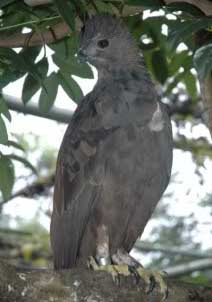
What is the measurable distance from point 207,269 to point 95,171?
199 cm

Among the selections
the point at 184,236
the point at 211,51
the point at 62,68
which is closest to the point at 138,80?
the point at 62,68

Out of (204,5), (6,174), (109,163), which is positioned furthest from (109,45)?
(204,5)

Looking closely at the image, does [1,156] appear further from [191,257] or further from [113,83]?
[191,257]

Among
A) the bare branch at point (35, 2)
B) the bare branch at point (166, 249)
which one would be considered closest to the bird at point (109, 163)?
the bare branch at point (35, 2)

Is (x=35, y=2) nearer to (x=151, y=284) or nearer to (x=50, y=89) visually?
(x=50, y=89)

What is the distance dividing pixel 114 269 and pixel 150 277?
0.19m

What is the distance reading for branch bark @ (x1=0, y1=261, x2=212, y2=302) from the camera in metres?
2.88

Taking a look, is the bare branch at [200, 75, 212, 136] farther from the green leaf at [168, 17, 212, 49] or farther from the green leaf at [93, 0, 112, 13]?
the green leaf at [168, 17, 212, 49]

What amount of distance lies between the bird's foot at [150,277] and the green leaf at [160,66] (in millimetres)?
937

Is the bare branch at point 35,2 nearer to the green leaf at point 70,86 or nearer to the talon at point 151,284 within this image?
the green leaf at point 70,86

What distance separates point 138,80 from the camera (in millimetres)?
3842

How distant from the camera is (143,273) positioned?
3.67 meters

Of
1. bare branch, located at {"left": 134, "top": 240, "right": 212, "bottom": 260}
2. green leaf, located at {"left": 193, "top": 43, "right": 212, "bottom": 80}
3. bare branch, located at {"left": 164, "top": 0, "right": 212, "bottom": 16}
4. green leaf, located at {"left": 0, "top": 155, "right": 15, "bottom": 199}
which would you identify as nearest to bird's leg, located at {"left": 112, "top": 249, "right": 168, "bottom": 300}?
green leaf, located at {"left": 0, "top": 155, "right": 15, "bottom": 199}

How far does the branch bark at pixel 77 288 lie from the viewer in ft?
9.45
